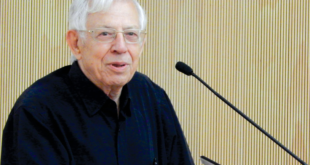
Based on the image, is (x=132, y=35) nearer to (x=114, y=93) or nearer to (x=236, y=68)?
(x=114, y=93)

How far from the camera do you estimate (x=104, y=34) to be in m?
1.44

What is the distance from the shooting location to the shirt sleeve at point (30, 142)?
4.11ft

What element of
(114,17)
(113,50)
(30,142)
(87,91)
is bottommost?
(30,142)

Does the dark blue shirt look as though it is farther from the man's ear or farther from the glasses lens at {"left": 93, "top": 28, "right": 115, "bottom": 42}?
the glasses lens at {"left": 93, "top": 28, "right": 115, "bottom": 42}

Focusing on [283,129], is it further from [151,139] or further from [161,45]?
[151,139]

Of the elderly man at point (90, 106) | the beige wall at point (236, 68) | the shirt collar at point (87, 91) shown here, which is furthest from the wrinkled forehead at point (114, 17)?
the beige wall at point (236, 68)

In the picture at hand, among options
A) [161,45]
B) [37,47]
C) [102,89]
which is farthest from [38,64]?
[102,89]

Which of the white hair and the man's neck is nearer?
the white hair

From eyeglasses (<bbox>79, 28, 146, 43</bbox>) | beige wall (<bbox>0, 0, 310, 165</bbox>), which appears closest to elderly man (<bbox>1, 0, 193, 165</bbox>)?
eyeglasses (<bbox>79, 28, 146, 43</bbox>)

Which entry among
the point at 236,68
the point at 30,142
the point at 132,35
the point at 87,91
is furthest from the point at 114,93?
the point at 236,68

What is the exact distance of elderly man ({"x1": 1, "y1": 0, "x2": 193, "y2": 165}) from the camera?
1296mm

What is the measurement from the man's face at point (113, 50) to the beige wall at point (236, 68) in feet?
3.31

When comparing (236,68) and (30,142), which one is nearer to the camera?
(30,142)

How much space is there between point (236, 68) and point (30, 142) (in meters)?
1.50
